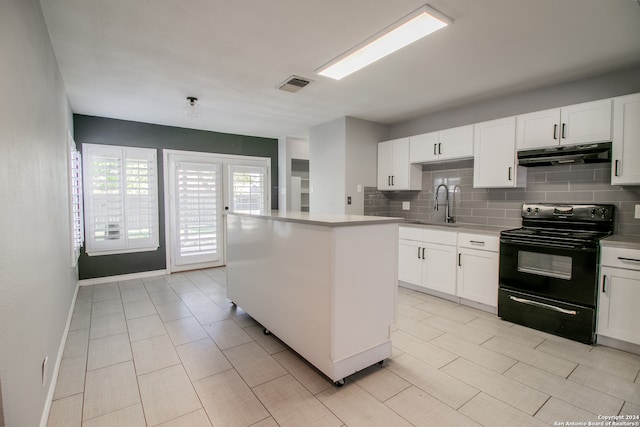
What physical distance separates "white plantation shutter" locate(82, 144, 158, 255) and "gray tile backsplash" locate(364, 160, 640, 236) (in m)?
3.44

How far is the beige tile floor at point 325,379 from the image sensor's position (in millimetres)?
1729

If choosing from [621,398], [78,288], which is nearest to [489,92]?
[621,398]

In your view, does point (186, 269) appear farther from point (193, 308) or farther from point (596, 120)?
point (596, 120)

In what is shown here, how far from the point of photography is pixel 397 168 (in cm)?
446

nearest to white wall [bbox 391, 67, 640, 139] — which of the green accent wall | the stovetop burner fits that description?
the stovetop burner

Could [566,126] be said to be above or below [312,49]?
below

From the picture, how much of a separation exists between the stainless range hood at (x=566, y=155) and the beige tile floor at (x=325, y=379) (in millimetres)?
1664

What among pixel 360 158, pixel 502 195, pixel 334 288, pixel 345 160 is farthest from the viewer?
pixel 360 158

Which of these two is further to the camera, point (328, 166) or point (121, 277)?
point (328, 166)

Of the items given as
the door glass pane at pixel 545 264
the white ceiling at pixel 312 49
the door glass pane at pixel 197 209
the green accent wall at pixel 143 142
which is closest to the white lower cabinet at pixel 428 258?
the door glass pane at pixel 545 264

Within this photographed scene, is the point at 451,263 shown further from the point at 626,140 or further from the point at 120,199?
the point at 120,199

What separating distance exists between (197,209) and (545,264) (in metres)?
4.83

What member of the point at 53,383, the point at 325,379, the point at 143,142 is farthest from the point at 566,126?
the point at 143,142

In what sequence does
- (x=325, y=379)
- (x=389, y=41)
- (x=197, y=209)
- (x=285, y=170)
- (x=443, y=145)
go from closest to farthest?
(x=325, y=379), (x=389, y=41), (x=443, y=145), (x=197, y=209), (x=285, y=170)
